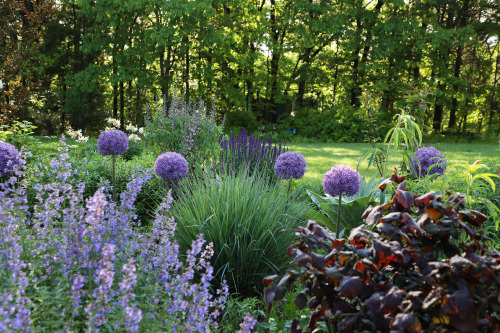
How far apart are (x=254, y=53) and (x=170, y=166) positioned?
15448mm

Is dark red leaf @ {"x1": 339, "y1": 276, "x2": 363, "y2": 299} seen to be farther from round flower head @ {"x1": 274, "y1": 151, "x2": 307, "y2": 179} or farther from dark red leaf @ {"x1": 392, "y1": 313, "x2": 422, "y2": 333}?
round flower head @ {"x1": 274, "y1": 151, "x2": 307, "y2": 179}

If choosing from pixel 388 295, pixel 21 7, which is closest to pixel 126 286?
pixel 388 295

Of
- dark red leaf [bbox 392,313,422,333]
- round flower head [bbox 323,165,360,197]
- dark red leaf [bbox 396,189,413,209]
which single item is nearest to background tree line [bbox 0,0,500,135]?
round flower head [bbox 323,165,360,197]

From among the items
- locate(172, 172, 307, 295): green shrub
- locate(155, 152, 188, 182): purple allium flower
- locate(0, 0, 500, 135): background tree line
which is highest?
locate(0, 0, 500, 135): background tree line

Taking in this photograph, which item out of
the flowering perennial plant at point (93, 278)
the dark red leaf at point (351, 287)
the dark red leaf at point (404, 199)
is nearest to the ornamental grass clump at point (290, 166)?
the flowering perennial plant at point (93, 278)

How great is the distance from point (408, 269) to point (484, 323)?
0.43 meters

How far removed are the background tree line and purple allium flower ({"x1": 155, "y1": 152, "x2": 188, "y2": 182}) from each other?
11.9 m

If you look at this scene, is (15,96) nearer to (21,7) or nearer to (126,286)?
(21,7)

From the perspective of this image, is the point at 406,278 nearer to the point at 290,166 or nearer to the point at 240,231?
the point at 240,231

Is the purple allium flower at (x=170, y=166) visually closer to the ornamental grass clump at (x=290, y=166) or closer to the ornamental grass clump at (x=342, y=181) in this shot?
the ornamental grass clump at (x=290, y=166)

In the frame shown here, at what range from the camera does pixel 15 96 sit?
7.93 m

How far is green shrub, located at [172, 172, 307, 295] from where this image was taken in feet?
9.95

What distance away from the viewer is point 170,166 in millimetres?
4066

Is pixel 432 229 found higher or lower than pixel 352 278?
higher
